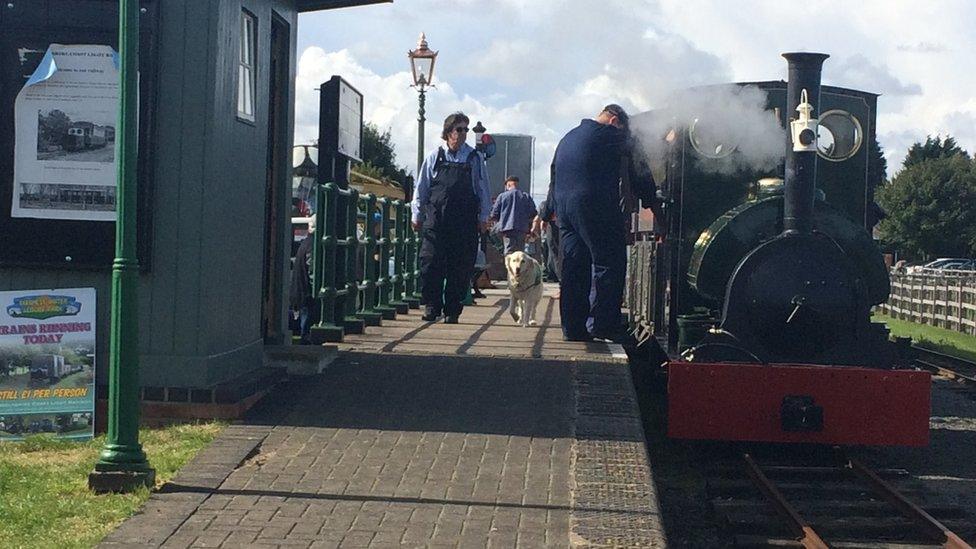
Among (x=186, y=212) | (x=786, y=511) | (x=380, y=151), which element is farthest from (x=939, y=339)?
(x=380, y=151)

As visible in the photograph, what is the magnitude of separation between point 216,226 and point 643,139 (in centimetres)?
406

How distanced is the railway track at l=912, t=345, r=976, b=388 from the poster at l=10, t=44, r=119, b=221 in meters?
9.78

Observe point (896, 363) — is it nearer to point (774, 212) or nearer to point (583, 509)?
point (774, 212)

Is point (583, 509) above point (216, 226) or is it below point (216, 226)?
below

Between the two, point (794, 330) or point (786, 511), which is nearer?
point (786, 511)

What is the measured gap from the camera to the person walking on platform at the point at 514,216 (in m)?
16.6

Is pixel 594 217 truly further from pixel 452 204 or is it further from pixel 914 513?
pixel 914 513

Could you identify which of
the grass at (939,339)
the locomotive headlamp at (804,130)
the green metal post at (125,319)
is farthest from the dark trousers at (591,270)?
the grass at (939,339)

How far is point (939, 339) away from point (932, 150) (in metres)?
74.0

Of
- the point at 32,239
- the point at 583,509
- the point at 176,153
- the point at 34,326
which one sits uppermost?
the point at 176,153

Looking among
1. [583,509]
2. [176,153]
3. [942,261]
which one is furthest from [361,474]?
[942,261]

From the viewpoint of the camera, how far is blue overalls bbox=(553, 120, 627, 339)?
9.85 metres

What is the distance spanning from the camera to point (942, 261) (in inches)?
2768

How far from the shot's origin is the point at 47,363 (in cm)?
696
